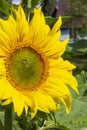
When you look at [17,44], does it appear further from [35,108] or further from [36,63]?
[35,108]

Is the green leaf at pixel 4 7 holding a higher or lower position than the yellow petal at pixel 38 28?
higher

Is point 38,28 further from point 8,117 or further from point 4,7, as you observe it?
point 8,117

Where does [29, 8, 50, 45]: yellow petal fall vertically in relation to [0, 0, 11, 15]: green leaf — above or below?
below

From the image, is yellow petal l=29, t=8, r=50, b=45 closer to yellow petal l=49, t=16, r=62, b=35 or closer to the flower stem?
yellow petal l=49, t=16, r=62, b=35

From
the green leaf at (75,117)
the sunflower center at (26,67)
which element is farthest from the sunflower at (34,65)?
the green leaf at (75,117)

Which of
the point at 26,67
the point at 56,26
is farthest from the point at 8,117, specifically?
the point at 56,26

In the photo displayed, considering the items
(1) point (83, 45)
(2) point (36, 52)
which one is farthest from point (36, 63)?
(1) point (83, 45)

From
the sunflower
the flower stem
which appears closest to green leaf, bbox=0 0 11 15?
the sunflower

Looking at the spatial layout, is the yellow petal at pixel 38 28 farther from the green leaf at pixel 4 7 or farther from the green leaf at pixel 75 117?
the green leaf at pixel 75 117
